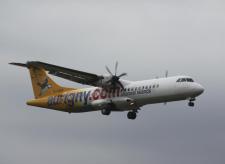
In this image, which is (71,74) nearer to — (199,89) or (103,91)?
(103,91)

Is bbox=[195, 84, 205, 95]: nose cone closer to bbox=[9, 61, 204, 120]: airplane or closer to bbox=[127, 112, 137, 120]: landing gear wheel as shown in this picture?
bbox=[9, 61, 204, 120]: airplane

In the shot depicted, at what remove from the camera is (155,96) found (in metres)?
58.7

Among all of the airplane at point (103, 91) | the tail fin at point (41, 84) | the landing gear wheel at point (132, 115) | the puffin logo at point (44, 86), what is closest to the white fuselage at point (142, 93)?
the airplane at point (103, 91)

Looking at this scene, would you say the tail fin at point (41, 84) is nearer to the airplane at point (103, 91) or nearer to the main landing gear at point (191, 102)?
the airplane at point (103, 91)

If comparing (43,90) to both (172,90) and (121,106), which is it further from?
(172,90)

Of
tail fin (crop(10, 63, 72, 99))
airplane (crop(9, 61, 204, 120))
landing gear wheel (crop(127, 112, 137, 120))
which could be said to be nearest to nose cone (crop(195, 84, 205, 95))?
airplane (crop(9, 61, 204, 120))

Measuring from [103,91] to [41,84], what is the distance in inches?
298

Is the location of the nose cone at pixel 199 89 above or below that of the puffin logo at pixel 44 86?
below

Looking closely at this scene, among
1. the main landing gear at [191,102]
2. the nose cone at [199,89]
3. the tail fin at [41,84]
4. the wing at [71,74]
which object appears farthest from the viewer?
the tail fin at [41,84]

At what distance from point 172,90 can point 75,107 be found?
31.8 ft

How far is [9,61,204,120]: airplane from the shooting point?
5819 centimetres

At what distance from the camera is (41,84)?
67750 millimetres

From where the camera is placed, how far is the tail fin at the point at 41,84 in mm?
66637

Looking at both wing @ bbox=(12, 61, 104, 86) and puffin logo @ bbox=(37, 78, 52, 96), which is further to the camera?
puffin logo @ bbox=(37, 78, 52, 96)
